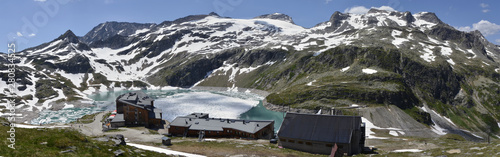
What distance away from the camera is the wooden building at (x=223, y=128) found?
71875 mm

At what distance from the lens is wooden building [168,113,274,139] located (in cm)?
7188

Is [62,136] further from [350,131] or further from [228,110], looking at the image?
[228,110]

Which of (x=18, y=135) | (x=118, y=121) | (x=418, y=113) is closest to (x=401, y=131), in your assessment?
(x=418, y=113)

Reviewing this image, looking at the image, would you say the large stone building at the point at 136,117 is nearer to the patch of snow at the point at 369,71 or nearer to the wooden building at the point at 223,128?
the wooden building at the point at 223,128

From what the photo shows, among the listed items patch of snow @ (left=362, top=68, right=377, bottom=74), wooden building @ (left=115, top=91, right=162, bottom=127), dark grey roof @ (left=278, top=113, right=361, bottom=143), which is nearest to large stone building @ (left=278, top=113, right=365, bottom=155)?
dark grey roof @ (left=278, top=113, right=361, bottom=143)

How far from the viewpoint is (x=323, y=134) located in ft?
163

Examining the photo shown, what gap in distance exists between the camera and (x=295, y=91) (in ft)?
516

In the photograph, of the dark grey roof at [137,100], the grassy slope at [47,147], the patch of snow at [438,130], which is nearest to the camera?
the grassy slope at [47,147]

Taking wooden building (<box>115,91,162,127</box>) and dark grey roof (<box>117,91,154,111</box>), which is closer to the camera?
wooden building (<box>115,91,162,127</box>)

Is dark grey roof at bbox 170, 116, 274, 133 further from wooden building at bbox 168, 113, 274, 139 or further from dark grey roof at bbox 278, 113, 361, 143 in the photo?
dark grey roof at bbox 278, 113, 361, 143

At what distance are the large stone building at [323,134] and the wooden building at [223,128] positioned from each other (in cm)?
1911

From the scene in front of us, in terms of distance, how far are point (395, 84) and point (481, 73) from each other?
8795 cm

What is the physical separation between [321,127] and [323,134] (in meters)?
→ 1.80

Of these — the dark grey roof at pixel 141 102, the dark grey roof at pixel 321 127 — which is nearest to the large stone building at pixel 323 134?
the dark grey roof at pixel 321 127
